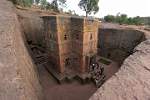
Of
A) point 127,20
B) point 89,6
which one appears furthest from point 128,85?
point 127,20

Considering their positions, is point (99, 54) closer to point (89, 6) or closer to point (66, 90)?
point (66, 90)

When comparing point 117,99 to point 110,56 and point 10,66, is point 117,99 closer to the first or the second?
point 10,66

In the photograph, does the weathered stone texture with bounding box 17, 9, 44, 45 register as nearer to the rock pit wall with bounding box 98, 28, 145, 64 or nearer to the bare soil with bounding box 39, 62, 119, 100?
the bare soil with bounding box 39, 62, 119, 100

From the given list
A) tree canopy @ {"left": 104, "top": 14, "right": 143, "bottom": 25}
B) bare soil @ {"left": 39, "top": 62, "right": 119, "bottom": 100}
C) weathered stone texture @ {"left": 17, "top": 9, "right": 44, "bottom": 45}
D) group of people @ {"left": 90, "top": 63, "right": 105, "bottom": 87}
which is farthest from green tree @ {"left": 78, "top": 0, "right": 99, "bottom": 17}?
bare soil @ {"left": 39, "top": 62, "right": 119, "bottom": 100}

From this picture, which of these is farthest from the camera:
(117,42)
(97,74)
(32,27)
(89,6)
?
(89,6)

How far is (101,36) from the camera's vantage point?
1647 cm

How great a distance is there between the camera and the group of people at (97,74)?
10252mm

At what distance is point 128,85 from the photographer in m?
1.52

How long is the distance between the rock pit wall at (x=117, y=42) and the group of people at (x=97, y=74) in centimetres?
Result: 445

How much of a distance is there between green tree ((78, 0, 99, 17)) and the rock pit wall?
26.4 ft

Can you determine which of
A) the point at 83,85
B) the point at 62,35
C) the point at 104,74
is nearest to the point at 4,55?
the point at 62,35

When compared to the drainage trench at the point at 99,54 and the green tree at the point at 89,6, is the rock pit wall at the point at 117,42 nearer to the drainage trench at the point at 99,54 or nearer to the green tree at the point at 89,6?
the drainage trench at the point at 99,54

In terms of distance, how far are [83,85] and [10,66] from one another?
334 inches

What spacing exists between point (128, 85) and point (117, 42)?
1464 centimetres
